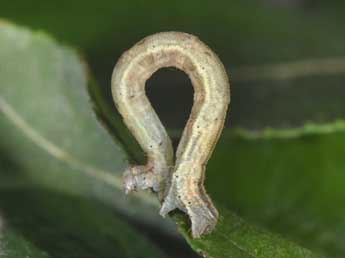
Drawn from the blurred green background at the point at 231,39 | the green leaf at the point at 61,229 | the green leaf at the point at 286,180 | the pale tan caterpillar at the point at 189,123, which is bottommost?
the green leaf at the point at 61,229

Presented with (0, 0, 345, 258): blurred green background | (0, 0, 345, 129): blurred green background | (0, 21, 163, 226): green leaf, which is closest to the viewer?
(0, 0, 345, 258): blurred green background

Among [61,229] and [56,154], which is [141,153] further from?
[56,154]

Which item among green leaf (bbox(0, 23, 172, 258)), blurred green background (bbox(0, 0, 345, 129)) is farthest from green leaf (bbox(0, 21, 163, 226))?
blurred green background (bbox(0, 0, 345, 129))

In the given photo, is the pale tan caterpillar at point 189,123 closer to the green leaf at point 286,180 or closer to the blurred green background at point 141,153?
the blurred green background at point 141,153

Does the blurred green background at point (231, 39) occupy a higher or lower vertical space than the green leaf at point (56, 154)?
higher

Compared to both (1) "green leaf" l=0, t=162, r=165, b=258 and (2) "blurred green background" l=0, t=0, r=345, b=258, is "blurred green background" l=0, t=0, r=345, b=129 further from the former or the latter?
(1) "green leaf" l=0, t=162, r=165, b=258

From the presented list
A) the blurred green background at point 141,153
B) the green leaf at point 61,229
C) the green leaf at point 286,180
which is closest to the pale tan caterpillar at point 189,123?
the blurred green background at point 141,153

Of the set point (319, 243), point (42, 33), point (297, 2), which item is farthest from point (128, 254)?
point (297, 2)

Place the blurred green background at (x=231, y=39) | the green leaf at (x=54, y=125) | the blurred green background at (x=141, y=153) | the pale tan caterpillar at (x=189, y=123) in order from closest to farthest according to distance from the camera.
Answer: the pale tan caterpillar at (x=189, y=123), the blurred green background at (x=141, y=153), the green leaf at (x=54, y=125), the blurred green background at (x=231, y=39)
